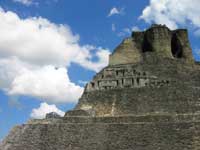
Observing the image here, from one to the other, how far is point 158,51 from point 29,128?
12.1m

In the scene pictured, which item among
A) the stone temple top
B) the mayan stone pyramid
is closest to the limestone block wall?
the mayan stone pyramid

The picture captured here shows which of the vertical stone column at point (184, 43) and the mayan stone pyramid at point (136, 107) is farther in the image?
the vertical stone column at point (184, 43)

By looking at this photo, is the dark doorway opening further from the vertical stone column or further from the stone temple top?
the vertical stone column

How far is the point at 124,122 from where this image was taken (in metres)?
26.9

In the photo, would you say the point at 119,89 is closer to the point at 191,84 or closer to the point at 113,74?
the point at 113,74

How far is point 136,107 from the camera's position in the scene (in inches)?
1167

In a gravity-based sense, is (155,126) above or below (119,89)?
below

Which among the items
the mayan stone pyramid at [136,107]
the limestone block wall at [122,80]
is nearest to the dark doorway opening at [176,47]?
the mayan stone pyramid at [136,107]

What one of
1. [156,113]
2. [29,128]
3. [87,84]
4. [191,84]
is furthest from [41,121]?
[191,84]

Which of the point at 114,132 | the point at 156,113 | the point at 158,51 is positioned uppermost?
the point at 158,51

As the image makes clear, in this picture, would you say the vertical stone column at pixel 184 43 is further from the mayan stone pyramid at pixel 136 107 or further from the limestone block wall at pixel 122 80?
the limestone block wall at pixel 122 80

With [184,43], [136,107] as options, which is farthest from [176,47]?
[136,107]

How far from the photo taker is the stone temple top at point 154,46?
35.9 m

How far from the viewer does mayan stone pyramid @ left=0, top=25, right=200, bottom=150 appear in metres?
25.1
